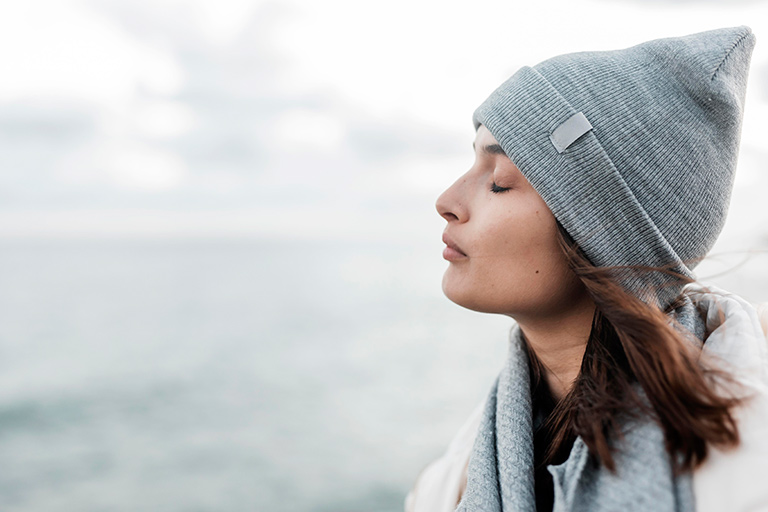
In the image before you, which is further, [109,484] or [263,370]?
[263,370]

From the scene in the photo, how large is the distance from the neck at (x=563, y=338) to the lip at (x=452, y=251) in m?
0.31

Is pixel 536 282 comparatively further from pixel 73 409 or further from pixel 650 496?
pixel 73 409

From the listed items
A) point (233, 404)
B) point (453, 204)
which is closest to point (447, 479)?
point (453, 204)

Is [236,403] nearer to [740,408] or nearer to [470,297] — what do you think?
[470,297]

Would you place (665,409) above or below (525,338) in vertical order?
below

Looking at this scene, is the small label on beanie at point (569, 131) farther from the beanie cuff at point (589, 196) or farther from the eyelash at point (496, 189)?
the eyelash at point (496, 189)

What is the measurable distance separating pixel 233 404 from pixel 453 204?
45.3 ft

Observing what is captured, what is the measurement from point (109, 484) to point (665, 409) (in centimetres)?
1145

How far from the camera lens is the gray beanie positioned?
1.50 meters

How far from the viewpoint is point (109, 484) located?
10000 millimetres

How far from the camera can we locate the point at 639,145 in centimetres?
150

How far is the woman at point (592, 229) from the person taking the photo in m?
1.36

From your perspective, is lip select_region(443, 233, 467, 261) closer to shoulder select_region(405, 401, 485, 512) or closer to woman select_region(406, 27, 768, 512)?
woman select_region(406, 27, 768, 512)

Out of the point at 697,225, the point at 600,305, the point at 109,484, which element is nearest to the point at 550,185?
the point at 600,305
